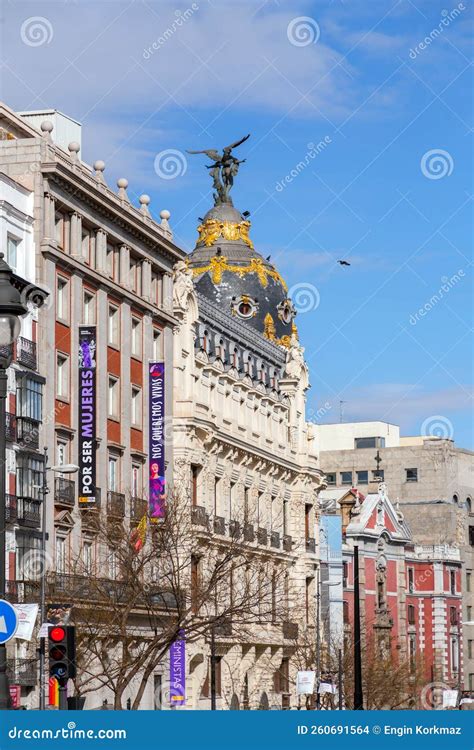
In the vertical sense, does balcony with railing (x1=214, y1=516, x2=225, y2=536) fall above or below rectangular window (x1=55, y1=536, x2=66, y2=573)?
above

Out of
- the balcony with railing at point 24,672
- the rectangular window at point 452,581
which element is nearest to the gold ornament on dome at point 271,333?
the rectangular window at point 452,581

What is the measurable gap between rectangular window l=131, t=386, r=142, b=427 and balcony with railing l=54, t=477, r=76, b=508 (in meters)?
8.79

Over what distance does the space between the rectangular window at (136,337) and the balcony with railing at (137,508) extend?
24.5ft

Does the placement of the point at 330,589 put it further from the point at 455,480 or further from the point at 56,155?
the point at 56,155

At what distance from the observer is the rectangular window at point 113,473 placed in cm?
7131

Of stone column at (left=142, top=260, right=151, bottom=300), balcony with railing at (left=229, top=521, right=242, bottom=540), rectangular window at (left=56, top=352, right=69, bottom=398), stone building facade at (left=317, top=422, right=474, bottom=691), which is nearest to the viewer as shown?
rectangular window at (left=56, top=352, right=69, bottom=398)

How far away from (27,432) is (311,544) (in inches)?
1665

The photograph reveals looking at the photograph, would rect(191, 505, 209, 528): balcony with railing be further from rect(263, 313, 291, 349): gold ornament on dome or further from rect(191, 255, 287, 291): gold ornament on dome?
rect(191, 255, 287, 291): gold ornament on dome

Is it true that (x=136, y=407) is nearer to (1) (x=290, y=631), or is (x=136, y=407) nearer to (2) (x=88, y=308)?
(2) (x=88, y=308)

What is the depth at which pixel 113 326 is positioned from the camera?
7331 centimetres

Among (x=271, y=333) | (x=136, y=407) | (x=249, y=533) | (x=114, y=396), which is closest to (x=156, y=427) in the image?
(x=136, y=407)

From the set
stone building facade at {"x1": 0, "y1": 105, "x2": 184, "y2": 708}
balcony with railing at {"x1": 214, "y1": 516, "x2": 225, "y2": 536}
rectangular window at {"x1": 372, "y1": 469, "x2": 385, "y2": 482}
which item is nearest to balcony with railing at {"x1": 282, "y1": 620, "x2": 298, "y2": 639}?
balcony with railing at {"x1": 214, "y1": 516, "x2": 225, "y2": 536}

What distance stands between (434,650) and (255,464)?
49.2 metres

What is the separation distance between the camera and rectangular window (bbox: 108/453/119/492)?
71.3 m
